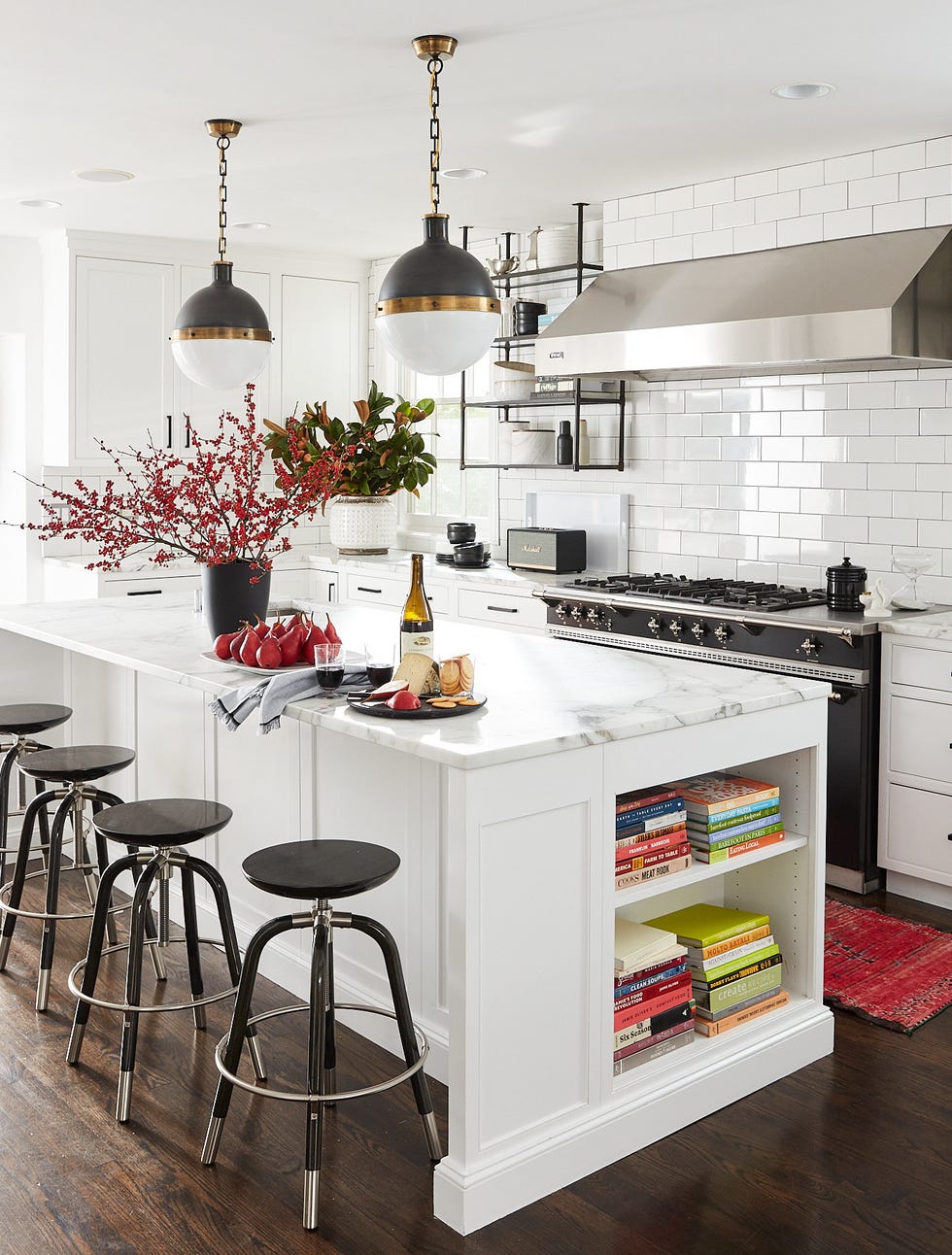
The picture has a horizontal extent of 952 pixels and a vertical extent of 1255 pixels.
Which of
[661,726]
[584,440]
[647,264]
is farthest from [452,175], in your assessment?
[661,726]

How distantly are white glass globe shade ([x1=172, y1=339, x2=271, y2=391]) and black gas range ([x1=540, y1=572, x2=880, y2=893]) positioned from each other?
70.0 inches

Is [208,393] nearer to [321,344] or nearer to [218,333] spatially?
[321,344]

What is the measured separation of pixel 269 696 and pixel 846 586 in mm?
2440

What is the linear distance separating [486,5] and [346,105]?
3.22 ft

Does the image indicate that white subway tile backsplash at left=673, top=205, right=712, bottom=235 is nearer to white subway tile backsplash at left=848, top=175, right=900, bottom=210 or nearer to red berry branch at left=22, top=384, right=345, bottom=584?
white subway tile backsplash at left=848, top=175, right=900, bottom=210

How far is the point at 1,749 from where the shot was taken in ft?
13.5

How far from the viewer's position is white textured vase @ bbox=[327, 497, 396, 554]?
6586 mm

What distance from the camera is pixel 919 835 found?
3998 millimetres

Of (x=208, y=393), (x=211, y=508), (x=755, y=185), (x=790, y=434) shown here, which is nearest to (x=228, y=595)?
(x=211, y=508)

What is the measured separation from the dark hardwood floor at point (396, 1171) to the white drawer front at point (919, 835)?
3.42ft

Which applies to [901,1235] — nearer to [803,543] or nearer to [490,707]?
[490,707]

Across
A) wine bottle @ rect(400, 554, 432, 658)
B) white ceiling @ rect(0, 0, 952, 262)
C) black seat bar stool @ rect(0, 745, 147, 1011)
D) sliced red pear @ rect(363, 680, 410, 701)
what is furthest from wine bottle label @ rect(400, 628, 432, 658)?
white ceiling @ rect(0, 0, 952, 262)

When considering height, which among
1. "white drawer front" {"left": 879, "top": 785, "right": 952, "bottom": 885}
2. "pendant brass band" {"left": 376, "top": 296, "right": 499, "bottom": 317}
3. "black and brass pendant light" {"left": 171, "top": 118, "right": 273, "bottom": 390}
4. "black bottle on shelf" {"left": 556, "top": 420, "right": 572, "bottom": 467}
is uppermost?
"black and brass pendant light" {"left": 171, "top": 118, "right": 273, "bottom": 390}

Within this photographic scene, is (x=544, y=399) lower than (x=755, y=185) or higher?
lower
